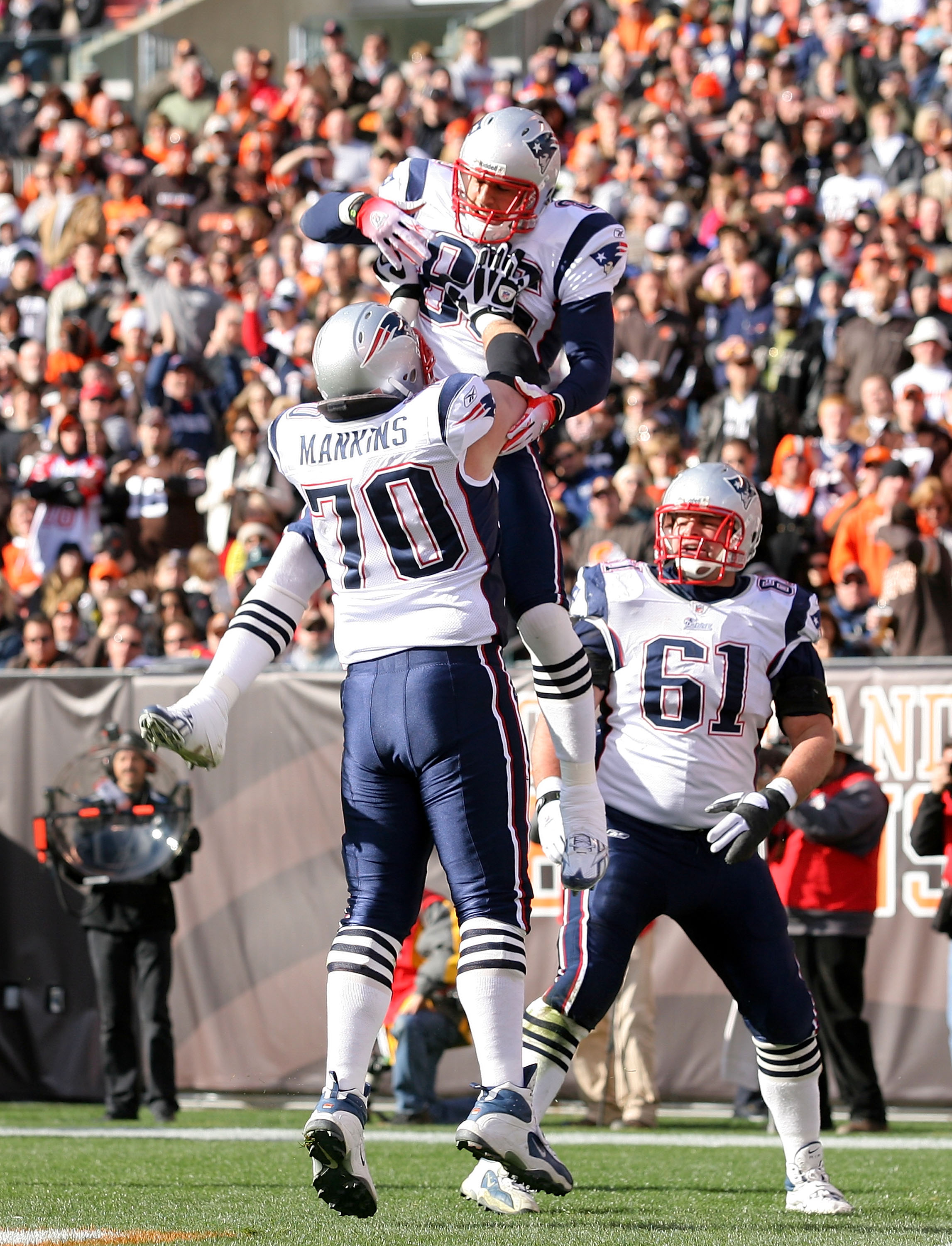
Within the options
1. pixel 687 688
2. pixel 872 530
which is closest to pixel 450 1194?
pixel 687 688

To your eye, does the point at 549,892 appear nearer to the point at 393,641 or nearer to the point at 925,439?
the point at 925,439

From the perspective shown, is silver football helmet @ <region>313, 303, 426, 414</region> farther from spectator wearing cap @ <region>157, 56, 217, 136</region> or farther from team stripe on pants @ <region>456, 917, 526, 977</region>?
spectator wearing cap @ <region>157, 56, 217, 136</region>

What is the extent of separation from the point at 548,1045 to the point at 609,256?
2.26 m

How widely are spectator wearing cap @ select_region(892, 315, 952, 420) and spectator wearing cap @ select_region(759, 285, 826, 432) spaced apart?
0.54 metres

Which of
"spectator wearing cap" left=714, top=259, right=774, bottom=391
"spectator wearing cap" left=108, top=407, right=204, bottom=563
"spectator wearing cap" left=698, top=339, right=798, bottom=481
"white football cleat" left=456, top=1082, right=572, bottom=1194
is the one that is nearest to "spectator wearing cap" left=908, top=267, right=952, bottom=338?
"spectator wearing cap" left=714, top=259, right=774, bottom=391

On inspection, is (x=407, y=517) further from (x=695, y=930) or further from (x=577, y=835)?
(x=695, y=930)

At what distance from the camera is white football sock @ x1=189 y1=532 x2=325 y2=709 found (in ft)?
16.6

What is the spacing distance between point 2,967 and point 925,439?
5710 mm

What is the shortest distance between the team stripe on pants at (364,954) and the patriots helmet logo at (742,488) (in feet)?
6.03

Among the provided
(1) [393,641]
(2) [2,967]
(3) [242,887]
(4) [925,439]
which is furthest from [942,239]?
(1) [393,641]

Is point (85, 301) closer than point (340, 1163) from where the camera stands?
No

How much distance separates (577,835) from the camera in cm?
513

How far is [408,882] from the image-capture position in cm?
491

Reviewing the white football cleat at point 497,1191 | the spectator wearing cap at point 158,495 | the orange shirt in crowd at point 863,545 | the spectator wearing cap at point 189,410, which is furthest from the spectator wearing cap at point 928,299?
the white football cleat at point 497,1191
